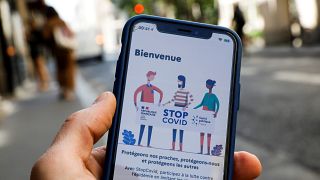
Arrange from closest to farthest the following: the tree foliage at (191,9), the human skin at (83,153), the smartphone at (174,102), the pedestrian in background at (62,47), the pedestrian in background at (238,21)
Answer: the human skin at (83,153), the smartphone at (174,102), the pedestrian in background at (62,47), the pedestrian in background at (238,21), the tree foliage at (191,9)

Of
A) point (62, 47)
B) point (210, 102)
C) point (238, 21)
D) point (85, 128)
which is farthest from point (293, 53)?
point (85, 128)

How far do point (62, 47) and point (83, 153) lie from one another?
7598mm

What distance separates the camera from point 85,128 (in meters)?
1.73

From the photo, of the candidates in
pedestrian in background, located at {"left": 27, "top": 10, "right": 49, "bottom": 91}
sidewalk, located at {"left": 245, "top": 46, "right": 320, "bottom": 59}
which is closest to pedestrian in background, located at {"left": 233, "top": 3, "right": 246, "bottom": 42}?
sidewalk, located at {"left": 245, "top": 46, "right": 320, "bottom": 59}

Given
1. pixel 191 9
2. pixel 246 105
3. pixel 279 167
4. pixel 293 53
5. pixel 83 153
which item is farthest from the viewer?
pixel 191 9

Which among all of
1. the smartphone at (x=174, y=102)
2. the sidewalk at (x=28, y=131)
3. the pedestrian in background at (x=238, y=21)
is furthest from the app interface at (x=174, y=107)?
the pedestrian in background at (x=238, y=21)

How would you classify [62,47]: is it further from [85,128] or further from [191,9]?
[191,9]

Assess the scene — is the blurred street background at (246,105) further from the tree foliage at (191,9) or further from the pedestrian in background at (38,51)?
the tree foliage at (191,9)

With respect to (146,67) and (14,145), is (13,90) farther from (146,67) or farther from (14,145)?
(146,67)

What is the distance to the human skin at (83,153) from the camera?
5.23 ft

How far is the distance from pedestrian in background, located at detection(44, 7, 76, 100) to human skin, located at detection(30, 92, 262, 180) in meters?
7.27

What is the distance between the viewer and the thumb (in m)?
1.67

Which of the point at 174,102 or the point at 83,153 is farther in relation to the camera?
the point at 174,102

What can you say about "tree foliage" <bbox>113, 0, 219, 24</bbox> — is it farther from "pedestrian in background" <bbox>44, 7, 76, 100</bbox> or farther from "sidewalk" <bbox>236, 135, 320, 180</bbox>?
"sidewalk" <bbox>236, 135, 320, 180</bbox>
